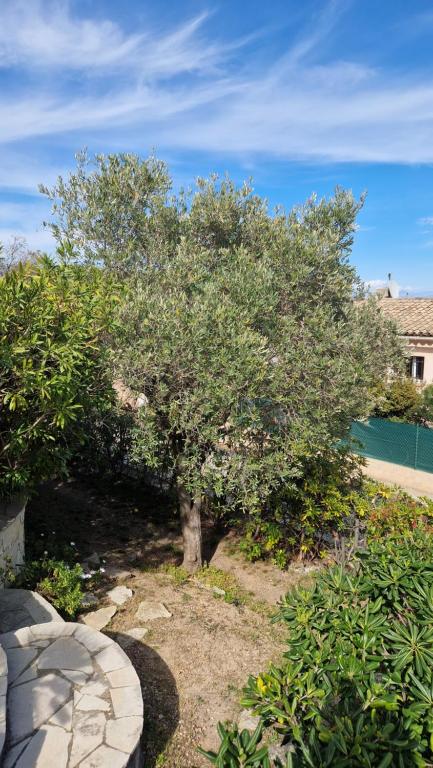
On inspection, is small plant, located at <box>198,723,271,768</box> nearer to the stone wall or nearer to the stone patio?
the stone patio

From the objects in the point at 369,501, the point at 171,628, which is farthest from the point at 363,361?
the point at 171,628

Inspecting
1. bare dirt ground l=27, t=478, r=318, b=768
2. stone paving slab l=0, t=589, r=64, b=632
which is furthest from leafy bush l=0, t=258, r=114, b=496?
bare dirt ground l=27, t=478, r=318, b=768

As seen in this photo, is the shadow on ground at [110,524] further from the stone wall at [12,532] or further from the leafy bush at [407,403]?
the leafy bush at [407,403]

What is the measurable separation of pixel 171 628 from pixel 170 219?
716cm

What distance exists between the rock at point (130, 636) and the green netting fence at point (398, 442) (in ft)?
32.7

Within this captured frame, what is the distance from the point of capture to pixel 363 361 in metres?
8.29

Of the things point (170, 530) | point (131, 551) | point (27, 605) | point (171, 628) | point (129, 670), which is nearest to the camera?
point (129, 670)

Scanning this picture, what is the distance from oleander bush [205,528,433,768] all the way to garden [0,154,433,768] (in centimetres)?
1

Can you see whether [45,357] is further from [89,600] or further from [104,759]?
[89,600]

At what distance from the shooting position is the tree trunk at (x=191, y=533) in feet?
27.9

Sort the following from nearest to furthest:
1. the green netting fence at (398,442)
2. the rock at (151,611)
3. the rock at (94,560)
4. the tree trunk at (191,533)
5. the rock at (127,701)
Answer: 1. the rock at (127,701)
2. the rock at (151,611)
3. the rock at (94,560)
4. the tree trunk at (191,533)
5. the green netting fence at (398,442)

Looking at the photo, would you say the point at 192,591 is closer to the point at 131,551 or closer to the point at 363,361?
the point at 131,551

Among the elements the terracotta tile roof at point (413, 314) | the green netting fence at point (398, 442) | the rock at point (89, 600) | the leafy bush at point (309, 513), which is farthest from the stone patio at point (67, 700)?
the terracotta tile roof at point (413, 314)

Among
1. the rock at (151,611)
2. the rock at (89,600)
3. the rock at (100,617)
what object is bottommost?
the rock at (151,611)
